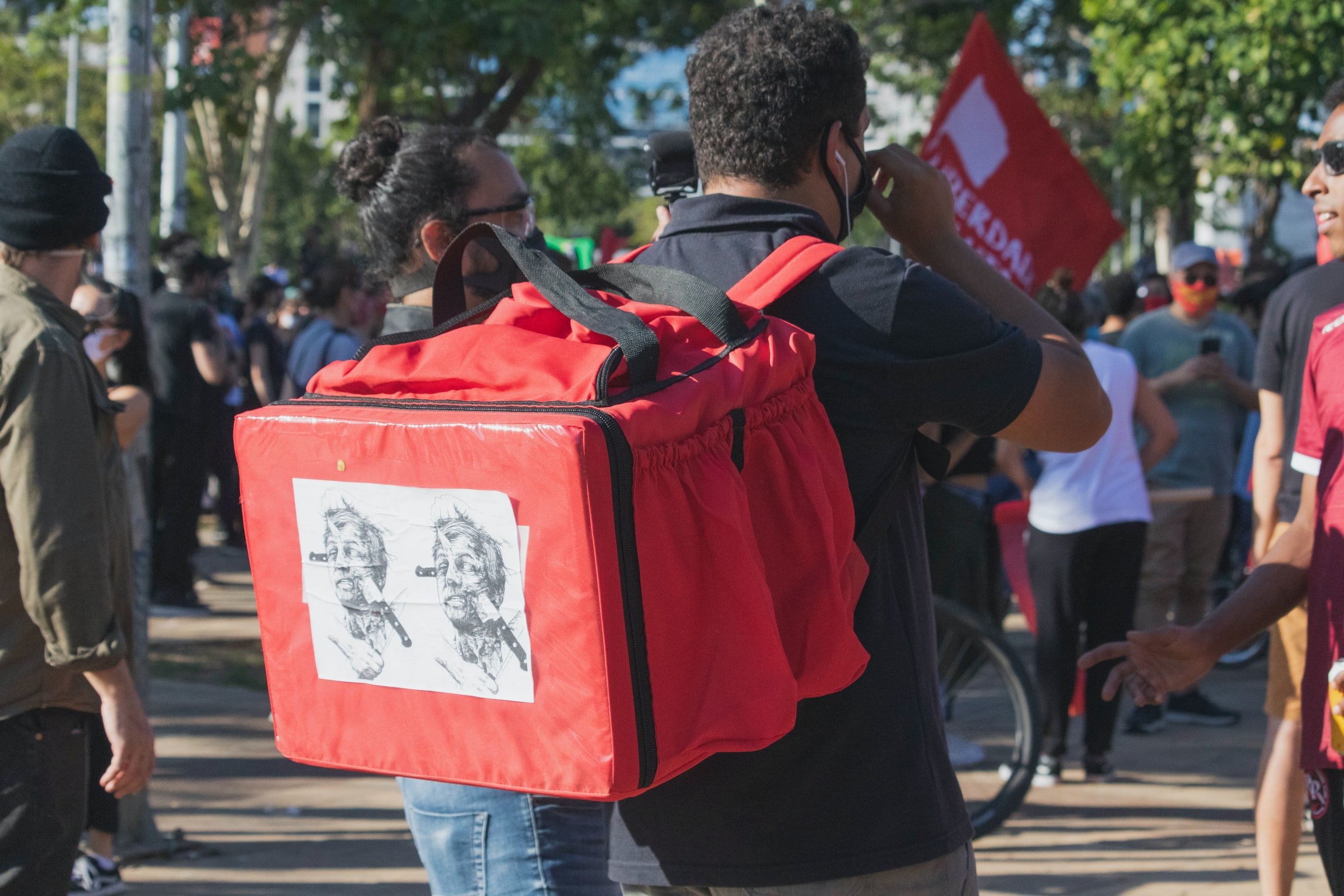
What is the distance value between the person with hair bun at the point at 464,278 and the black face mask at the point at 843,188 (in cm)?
61

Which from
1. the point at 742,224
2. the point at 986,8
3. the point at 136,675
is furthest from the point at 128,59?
the point at 986,8

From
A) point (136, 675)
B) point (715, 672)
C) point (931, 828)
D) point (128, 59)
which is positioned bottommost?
point (136, 675)

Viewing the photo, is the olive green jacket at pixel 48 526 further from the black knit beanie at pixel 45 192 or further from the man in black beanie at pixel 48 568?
the black knit beanie at pixel 45 192

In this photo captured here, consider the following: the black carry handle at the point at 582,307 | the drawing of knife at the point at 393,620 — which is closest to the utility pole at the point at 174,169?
the black carry handle at the point at 582,307

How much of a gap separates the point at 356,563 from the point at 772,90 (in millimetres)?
810

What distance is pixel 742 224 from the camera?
195 centimetres

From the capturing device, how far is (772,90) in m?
1.88

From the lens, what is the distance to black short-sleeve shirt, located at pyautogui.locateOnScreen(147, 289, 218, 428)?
28.1 ft

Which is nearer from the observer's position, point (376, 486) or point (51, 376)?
point (376, 486)

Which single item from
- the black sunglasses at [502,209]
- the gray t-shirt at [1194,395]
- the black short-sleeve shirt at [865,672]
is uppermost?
the black sunglasses at [502,209]

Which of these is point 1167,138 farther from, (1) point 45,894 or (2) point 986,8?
(1) point 45,894

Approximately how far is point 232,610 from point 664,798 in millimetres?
7419

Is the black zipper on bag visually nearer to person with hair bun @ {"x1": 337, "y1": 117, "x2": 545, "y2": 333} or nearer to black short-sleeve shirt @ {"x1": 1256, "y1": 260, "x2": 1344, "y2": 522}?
person with hair bun @ {"x1": 337, "y1": 117, "x2": 545, "y2": 333}

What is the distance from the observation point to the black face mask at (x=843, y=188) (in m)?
1.96
